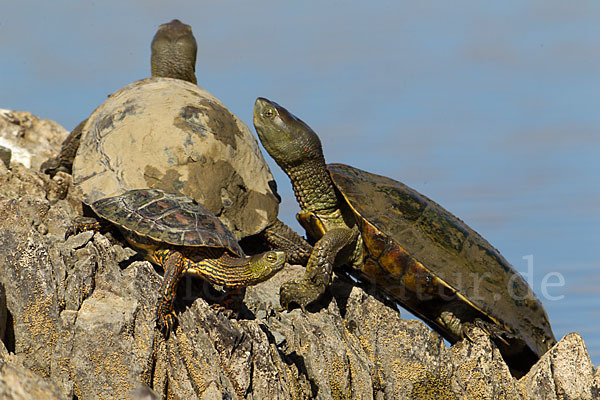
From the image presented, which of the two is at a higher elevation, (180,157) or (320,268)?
(180,157)

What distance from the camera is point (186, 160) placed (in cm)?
809

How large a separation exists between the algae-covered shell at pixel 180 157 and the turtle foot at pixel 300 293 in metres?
1.31

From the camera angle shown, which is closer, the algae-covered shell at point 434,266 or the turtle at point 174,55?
the algae-covered shell at point 434,266

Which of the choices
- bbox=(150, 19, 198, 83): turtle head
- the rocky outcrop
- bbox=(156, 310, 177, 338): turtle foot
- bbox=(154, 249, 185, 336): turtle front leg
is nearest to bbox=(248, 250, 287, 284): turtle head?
the rocky outcrop

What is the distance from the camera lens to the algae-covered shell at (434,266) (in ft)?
24.8

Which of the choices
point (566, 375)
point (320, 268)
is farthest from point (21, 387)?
point (566, 375)

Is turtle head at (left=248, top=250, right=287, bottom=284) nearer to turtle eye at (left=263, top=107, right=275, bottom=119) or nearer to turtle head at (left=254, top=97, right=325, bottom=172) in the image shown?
turtle head at (left=254, top=97, right=325, bottom=172)

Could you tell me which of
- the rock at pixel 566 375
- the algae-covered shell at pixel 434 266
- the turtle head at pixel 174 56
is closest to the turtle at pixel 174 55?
the turtle head at pixel 174 56

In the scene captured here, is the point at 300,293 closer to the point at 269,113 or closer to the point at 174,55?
the point at 269,113

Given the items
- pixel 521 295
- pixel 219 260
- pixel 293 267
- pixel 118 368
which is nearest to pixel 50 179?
pixel 293 267

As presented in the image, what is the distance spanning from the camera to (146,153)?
8141 millimetres

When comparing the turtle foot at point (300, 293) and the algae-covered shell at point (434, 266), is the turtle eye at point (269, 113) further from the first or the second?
the turtle foot at point (300, 293)

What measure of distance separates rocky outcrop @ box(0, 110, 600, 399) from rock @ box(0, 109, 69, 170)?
16.4 ft

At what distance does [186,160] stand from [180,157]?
8 centimetres
